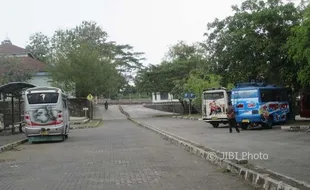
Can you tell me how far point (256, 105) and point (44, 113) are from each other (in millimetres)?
12147

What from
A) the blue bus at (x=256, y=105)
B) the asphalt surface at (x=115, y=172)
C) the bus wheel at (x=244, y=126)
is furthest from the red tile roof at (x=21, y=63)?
the asphalt surface at (x=115, y=172)

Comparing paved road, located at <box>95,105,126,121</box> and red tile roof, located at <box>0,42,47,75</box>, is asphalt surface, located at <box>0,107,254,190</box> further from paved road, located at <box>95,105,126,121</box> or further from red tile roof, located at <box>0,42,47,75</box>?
paved road, located at <box>95,105,126,121</box>

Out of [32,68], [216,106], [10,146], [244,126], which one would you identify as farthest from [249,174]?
[32,68]

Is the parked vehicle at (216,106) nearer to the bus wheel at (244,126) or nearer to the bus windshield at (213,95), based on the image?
the bus windshield at (213,95)

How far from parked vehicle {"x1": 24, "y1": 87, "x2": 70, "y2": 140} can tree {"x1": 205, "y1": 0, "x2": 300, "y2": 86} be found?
11981 millimetres

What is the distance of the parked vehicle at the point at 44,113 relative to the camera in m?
21.2

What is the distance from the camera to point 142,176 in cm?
1009

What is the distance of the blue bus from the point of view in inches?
963

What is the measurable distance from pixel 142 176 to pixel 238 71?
20176 millimetres

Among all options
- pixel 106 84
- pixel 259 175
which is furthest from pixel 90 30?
pixel 259 175

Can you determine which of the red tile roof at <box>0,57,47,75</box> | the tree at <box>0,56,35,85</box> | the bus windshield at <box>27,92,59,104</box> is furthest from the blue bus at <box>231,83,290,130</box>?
the red tile roof at <box>0,57,47,75</box>

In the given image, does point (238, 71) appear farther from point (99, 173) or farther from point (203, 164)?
point (99, 173)

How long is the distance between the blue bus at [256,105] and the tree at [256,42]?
206 centimetres

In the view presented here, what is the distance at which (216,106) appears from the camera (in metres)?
28.6
